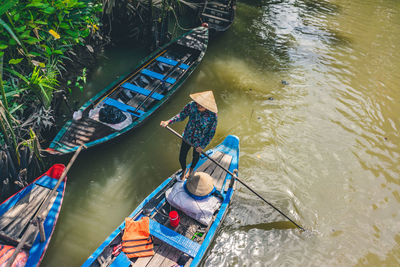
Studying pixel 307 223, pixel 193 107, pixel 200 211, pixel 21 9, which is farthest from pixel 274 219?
pixel 21 9

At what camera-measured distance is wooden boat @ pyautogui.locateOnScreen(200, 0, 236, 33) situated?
11150 mm

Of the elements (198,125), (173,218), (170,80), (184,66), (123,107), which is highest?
(198,125)

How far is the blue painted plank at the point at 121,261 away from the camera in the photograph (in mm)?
4125

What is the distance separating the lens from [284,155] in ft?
23.6

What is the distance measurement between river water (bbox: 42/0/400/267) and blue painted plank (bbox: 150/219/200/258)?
846 mm

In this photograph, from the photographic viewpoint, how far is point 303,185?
6539 millimetres

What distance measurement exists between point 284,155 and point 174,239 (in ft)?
13.4

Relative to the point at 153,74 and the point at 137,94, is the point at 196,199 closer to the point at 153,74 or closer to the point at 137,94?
the point at 137,94

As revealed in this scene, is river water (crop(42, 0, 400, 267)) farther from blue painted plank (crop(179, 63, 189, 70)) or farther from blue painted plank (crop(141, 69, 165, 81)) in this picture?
blue painted plank (crop(141, 69, 165, 81))

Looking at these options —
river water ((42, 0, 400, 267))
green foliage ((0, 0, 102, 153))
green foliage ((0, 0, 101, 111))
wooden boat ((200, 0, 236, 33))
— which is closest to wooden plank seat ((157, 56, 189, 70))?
river water ((42, 0, 400, 267))

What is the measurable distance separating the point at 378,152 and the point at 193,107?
5921 millimetres

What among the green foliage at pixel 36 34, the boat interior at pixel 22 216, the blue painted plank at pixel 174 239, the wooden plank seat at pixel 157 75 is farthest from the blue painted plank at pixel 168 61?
the blue painted plank at pixel 174 239

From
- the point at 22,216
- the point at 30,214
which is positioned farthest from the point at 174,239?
the point at 22,216

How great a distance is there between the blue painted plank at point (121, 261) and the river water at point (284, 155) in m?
1.14
